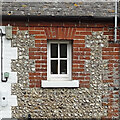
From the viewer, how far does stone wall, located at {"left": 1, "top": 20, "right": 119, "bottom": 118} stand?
4871 mm

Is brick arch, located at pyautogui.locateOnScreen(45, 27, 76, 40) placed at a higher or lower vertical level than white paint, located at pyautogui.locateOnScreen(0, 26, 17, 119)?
higher

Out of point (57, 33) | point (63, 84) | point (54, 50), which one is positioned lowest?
point (63, 84)

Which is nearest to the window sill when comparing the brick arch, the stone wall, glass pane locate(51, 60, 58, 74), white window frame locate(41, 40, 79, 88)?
white window frame locate(41, 40, 79, 88)

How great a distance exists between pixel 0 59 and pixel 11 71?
423 mm

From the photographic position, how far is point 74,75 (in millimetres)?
4938

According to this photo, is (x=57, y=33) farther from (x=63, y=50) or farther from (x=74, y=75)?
(x=74, y=75)

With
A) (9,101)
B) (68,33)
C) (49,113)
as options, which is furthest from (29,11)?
(49,113)

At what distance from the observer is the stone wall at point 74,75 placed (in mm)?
4871

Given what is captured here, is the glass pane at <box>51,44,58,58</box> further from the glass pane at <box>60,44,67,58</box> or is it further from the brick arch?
the brick arch

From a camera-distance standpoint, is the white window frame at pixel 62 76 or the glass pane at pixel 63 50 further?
the glass pane at pixel 63 50

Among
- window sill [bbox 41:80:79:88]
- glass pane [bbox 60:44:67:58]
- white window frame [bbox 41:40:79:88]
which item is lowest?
window sill [bbox 41:80:79:88]

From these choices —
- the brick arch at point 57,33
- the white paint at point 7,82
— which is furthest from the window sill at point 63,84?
the brick arch at point 57,33

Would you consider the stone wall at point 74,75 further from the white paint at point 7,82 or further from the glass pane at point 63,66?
the glass pane at point 63,66

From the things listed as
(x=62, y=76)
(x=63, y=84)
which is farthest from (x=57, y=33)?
(x=63, y=84)
